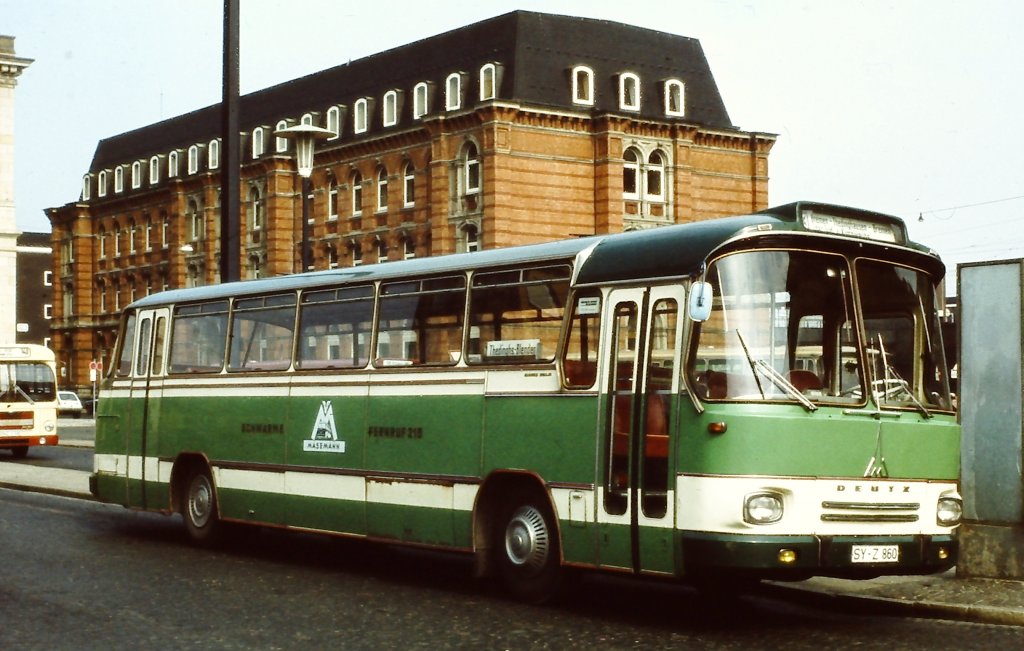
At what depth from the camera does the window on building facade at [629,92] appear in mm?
60469

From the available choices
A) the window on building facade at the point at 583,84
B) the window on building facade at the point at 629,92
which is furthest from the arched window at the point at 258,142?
the window on building facade at the point at 629,92

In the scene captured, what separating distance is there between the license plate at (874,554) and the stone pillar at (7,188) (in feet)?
248

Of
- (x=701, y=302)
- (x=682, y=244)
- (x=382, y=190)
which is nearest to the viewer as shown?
(x=701, y=302)

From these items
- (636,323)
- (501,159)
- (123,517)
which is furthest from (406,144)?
(636,323)

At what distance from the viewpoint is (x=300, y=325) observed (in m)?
15.0

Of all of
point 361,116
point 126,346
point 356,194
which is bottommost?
point 126,346

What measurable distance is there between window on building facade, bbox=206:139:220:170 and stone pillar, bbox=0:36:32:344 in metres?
11.8

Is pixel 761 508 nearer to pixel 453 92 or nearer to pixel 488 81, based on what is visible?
pixel 488 81

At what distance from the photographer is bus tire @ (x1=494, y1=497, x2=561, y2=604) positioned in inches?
454

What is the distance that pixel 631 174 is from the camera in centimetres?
5950

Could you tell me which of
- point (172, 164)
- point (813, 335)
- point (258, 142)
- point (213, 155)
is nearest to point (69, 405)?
point (213, 155)

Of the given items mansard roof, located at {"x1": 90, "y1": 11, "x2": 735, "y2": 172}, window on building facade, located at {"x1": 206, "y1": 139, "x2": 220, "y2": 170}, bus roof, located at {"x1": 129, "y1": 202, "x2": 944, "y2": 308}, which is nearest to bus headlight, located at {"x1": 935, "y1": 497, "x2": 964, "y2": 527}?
bus roof, located at {"x1": 129, "y1": 202, "x2": 944, "y2": 308}

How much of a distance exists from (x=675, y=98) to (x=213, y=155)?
27753 millimetres

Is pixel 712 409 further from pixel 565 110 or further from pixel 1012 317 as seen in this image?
pixel 565 110
